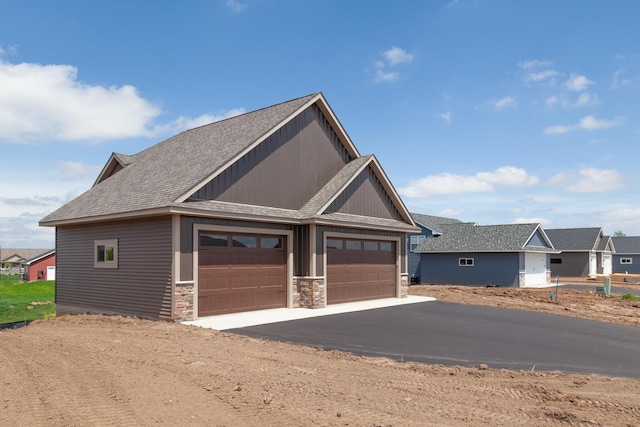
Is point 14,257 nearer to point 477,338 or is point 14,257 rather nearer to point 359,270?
point 359,270

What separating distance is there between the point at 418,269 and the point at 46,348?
1353 inches

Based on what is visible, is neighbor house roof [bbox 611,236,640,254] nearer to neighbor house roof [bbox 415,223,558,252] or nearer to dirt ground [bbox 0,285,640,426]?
neighbor house roof [bbox 415,223,558,252]

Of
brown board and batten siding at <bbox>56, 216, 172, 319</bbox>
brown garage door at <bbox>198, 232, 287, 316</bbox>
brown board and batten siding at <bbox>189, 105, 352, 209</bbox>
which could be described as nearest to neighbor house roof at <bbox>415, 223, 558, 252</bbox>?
brown board and batten siding at <bbox>189, 105, 352, 209</bbox>

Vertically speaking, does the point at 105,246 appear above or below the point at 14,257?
above

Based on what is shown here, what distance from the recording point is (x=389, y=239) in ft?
72.9

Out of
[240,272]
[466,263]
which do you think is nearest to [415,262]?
[466,263]

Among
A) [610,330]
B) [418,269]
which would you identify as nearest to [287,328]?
[610,330]

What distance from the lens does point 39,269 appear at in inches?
2554

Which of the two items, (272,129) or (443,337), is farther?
(272,129)

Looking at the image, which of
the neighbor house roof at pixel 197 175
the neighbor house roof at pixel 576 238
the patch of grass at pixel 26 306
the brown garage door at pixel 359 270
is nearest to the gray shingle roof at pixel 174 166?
the neighbor house roof at pixel 197 175

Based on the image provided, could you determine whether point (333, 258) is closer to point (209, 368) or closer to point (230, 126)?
point (230, 126)

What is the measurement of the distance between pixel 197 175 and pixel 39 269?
2340 inches

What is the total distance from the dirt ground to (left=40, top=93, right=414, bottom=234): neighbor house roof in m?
5.12

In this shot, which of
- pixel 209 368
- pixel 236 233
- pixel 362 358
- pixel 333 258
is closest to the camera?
pixel 209 368
